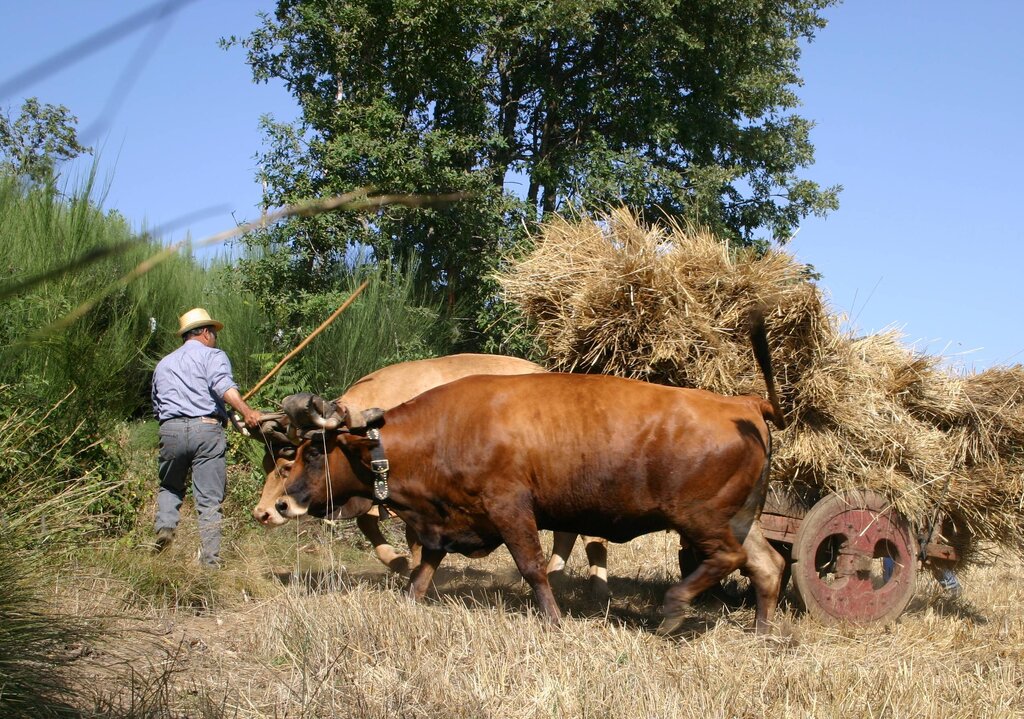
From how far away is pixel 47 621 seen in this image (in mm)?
3998

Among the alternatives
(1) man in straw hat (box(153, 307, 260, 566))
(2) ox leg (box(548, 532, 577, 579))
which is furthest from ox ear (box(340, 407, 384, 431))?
(2) ox leg (box(548, 532, 577, 579))

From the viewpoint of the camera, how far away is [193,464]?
287 inches

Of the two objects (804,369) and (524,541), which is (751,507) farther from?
(524,541)

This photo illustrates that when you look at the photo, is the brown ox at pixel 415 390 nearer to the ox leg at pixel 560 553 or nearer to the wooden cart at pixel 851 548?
the ox leg at pixel 560 553

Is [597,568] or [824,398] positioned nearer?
[824,398]

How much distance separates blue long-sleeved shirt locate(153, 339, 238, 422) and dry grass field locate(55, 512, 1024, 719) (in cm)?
91

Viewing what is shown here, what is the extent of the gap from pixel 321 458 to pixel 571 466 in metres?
1.75

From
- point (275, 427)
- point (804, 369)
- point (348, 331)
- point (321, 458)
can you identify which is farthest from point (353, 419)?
point (348, 331)

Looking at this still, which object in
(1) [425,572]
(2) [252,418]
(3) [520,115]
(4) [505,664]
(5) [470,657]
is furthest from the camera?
(3) [520,115]

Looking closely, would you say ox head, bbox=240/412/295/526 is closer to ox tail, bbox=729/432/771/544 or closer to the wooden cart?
ox tail, bbox=729/432/771/544

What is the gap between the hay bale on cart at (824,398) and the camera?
6375mm

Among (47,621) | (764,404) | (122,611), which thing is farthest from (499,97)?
(47,621)

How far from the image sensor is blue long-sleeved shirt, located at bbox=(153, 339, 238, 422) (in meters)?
7.27

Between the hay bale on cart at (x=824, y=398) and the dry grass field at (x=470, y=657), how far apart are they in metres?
0.52
